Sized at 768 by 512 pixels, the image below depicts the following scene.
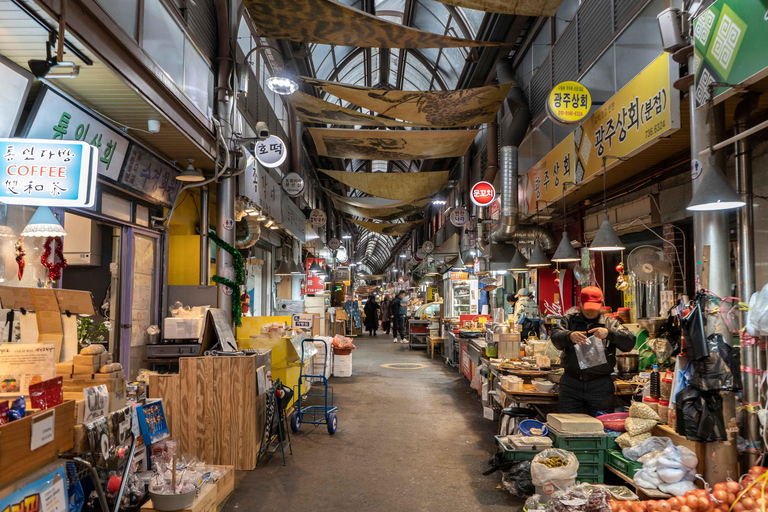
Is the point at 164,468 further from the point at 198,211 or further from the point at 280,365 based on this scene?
the point at 198,211

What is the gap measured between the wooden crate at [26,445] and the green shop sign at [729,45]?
16.0 feet

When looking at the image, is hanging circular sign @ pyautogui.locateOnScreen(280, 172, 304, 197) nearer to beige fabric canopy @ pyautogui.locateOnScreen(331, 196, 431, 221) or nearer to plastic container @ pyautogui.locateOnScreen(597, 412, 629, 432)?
beige fabric canopy @ pyautogui.locateOnScreen(331, 196, 431, 221)

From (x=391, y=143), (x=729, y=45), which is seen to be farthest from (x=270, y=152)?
(x=729, y=45)

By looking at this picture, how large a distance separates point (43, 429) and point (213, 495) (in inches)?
78.7

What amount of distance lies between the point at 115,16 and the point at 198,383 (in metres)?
3.73

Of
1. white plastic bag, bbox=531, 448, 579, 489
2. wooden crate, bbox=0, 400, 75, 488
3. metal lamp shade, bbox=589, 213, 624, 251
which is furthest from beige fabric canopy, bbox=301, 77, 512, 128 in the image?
wooden crate, bbox=0, 400, 75, 488

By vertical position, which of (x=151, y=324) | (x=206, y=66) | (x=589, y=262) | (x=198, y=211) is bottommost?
(x=151, y=324)

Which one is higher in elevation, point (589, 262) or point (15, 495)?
point (589, 262)

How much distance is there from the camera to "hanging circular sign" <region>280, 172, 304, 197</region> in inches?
553

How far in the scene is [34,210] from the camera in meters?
5.08

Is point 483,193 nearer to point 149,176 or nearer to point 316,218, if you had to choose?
point 149,176

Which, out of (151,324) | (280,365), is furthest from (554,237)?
(151,324)

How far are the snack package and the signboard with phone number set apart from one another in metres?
4.08

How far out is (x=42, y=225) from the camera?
4.75 meters
